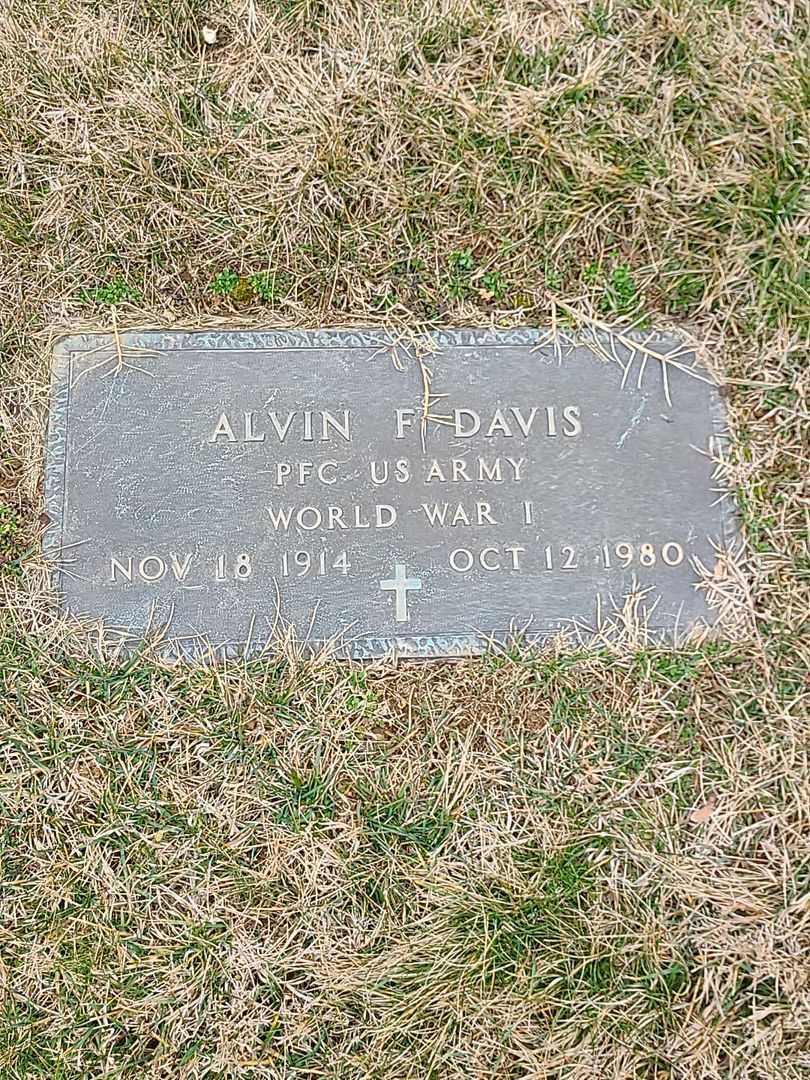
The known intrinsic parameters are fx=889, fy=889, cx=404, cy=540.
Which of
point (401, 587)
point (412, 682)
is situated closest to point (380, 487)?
point (401, 587)

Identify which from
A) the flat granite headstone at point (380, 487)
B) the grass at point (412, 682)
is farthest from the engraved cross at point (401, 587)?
the grass at point (412, 682)

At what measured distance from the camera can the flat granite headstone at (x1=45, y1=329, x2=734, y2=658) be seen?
2117 mm

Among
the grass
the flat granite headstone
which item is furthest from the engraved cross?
the grass

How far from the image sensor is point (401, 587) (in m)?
2.12

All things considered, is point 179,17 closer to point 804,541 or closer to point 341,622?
point 341,622

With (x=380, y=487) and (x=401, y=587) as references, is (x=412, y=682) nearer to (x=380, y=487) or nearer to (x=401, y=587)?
(x=401, y=587)

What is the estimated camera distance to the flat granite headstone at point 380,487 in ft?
6.95

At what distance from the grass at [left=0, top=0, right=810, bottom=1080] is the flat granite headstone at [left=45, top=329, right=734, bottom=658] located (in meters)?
0.09

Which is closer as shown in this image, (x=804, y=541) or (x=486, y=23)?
(x=804, y=541)

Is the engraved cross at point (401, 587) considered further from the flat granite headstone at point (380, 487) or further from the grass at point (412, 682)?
the grass at point (412, 682)

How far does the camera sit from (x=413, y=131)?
2.35 m

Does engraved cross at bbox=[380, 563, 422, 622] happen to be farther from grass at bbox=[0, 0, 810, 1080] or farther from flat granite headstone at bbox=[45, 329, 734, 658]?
grass at bbox=[0, 0, 810, 1080]

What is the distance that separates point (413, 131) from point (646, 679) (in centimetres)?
153

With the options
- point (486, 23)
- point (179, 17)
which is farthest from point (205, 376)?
point (486, 23)
